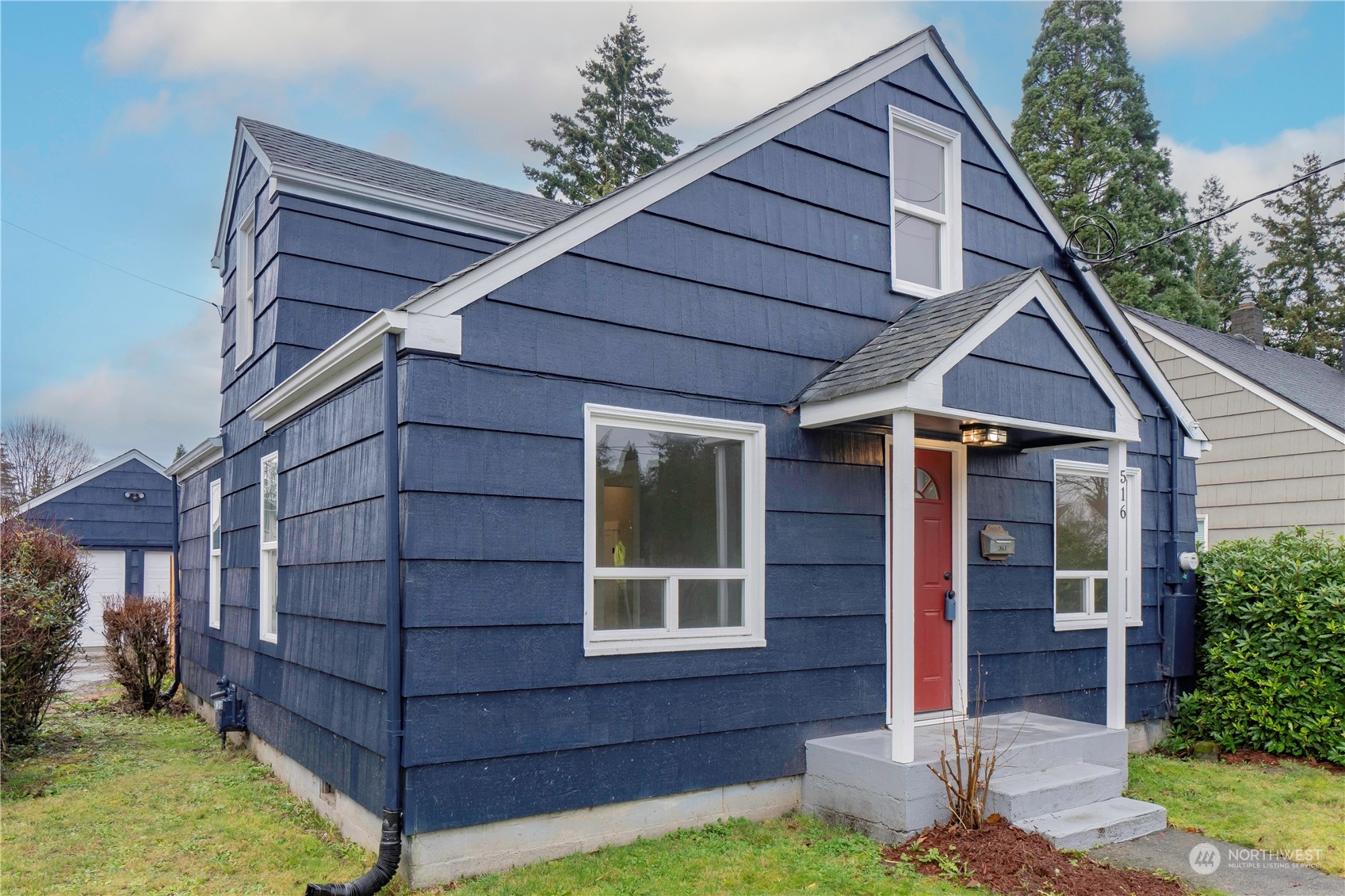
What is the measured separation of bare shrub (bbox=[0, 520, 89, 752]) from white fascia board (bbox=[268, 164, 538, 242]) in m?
3.53

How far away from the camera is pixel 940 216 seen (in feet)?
22.2

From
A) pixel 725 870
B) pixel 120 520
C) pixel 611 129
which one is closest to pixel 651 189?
pixel 725 870

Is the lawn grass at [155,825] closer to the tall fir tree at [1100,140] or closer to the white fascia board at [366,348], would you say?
the white fascia board at [366,348]

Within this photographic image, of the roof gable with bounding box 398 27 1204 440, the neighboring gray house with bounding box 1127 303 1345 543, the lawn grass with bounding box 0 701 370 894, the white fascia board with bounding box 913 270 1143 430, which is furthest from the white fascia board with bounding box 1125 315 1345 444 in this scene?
the lawn grass with bounding box 0 701 370 894

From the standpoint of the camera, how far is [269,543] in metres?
7.00

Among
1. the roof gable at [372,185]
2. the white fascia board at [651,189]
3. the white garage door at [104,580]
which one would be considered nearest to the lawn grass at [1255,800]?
the white fascia board at [651,189]

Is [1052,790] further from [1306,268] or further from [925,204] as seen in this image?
[1306,268]

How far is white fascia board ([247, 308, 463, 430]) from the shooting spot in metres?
4.31

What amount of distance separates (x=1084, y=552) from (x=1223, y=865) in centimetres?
310

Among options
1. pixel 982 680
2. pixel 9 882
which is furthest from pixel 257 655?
pixel 982 680

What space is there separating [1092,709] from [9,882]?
715cm

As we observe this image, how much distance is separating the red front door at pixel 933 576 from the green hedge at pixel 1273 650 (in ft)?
9.37

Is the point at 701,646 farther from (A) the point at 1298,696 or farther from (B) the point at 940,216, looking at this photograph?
(A) the point at 1298,696

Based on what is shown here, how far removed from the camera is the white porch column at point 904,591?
487 centimetres
